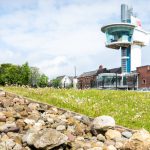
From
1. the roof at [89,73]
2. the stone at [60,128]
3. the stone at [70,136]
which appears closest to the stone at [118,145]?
the stone at [70,136]

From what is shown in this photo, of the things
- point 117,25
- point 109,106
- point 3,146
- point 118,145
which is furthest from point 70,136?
point 117,25

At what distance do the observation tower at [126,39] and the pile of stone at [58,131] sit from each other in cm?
12211

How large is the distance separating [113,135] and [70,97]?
6.14m

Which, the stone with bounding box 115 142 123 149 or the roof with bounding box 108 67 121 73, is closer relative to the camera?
the stone with bounding box 115 142 123 149

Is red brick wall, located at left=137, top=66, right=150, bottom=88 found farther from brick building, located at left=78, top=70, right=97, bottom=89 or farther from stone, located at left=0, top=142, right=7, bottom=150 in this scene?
stone, located at left=0, top=142, right=7, bottom=150

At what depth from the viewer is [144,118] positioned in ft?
55.1

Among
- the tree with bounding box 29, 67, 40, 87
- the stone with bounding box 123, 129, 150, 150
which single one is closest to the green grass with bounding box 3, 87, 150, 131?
the stone with bounding box 123, 129, 150, 150

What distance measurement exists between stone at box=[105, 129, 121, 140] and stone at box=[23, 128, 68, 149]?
174 cm

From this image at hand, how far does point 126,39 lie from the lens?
143m

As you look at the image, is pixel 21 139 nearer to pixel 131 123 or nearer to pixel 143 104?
pixel 131 123

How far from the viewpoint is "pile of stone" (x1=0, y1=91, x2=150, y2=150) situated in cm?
1338

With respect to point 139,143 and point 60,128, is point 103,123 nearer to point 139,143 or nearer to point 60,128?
Result: point 60,128

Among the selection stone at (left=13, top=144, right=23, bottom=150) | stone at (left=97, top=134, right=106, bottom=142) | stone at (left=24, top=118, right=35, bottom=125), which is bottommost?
stone at (left=13, top=144, right=23, bottom=150)

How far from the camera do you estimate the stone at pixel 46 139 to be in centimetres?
1332
